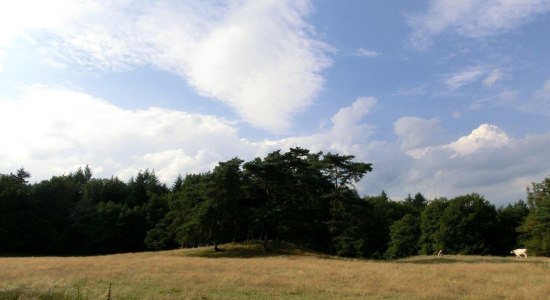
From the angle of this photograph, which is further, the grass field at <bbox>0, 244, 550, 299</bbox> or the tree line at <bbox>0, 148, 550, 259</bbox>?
the tree line at <bbox>0, 148, 550, 259</bbox>

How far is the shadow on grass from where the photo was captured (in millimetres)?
52562

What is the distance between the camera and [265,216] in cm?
5678

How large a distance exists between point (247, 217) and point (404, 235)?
116 ft

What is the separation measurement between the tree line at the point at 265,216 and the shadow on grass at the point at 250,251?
1.33 metres

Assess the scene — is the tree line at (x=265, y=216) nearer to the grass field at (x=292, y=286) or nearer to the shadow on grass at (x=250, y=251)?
the shadow on grass at (x=250, y=251)

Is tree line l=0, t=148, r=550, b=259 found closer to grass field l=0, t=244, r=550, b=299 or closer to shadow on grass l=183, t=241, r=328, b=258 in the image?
shadow on grass l=183, t=241, r=328, b=258

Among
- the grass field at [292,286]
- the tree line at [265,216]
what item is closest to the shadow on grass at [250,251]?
the tree line at [265,216]

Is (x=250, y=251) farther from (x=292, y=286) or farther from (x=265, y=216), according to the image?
(x=292, y=286)

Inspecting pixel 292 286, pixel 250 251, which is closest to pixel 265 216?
pixel 250 251

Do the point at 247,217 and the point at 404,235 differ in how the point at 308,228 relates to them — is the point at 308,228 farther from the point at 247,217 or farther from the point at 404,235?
the point at 404,235

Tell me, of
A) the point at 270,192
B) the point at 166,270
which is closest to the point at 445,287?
the point at 166,270

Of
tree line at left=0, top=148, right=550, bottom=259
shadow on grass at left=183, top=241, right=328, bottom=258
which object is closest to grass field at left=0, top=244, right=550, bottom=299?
shadow on grass at left=183, top=241, right=328, bottom=258

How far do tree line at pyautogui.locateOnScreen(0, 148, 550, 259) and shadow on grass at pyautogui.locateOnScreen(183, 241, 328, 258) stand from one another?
4.36 feet

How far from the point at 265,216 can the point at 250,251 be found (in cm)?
483
